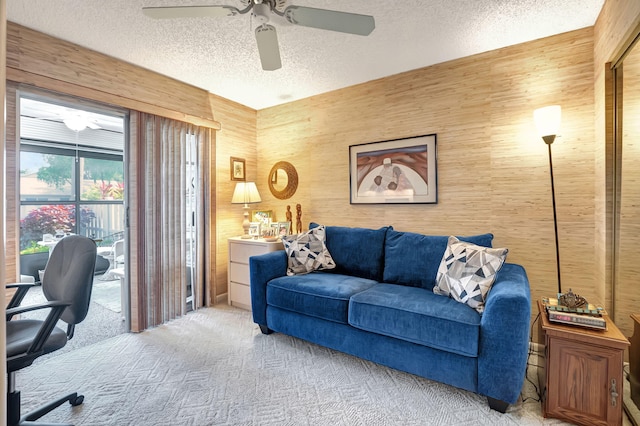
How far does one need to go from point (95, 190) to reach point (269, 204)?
320 cm

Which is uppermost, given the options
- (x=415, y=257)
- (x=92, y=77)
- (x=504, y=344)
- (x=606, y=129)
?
(x=92, y=77)

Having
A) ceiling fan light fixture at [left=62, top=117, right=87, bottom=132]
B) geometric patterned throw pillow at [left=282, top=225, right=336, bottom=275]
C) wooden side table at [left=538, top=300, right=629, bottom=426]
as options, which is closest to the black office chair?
geometric patterned throw pillow at [left=282, top=225, right=336, bottom=275]

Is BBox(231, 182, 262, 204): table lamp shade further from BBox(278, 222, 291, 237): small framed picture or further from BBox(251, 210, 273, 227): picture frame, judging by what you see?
BBox(278, 222, 291, 237): small framed picture

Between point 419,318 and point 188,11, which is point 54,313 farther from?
point 419,318

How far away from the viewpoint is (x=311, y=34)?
2293 mm

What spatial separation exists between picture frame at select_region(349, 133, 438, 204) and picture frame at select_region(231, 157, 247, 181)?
1.47 metres

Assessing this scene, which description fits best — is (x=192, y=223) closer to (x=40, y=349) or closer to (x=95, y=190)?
(x=40, y=349)

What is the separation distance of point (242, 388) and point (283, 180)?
8.21 ft

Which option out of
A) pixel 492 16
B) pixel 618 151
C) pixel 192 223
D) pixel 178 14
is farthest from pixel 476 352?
pixel 192 223

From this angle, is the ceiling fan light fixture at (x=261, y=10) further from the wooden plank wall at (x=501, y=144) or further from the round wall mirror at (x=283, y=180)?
the round wall mirror at (x=283, y=180)

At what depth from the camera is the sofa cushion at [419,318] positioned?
1.74 metres

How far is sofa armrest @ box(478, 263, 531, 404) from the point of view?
5.26ft

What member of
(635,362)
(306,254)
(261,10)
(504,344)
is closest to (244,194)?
(306,254)

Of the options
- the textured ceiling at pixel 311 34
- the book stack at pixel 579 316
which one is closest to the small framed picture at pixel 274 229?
the textured ceiling at pixel 311 34
